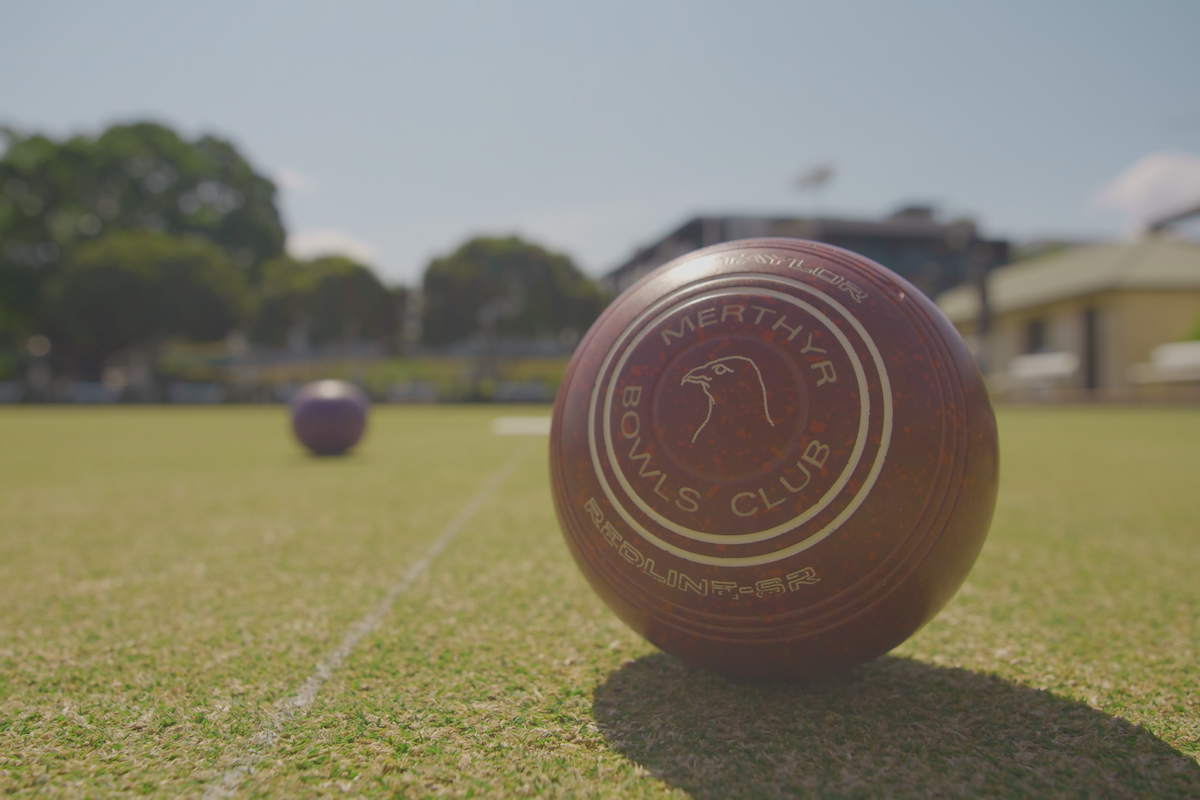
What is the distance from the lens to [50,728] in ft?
8.21

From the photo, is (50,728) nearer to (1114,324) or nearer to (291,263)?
(1114,324)

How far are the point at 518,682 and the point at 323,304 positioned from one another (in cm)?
5228

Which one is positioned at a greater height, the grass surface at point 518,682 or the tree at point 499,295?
the tree at point 499,295

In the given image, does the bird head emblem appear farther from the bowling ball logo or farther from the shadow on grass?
the shadow on grass

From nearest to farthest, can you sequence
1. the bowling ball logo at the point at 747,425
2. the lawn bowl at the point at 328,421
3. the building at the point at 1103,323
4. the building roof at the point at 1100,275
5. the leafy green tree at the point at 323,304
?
1. the bowling ball logo at the point at 747,425
2. the lawn bowl at the point at 328,421
3. the building at the point at 1103,323
4. the building roof at the point at 1100,275
5. the leafy green tree at the point at 323,304

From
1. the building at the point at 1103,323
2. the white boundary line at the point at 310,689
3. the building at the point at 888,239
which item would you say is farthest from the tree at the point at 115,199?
the white boundary line at the point at 310,689

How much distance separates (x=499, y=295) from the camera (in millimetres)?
51938

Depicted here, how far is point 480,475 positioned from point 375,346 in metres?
53.1

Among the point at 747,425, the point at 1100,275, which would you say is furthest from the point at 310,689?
the point at 1100,275

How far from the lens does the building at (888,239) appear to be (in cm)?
6359

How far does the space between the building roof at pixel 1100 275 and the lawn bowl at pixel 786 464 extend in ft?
140

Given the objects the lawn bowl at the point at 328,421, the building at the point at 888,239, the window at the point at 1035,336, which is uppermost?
the building at the point at 888,239

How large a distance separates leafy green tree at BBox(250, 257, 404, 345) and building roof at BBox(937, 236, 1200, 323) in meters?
36.5

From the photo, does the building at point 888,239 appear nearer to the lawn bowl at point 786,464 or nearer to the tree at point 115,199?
the tree at point 115,199
